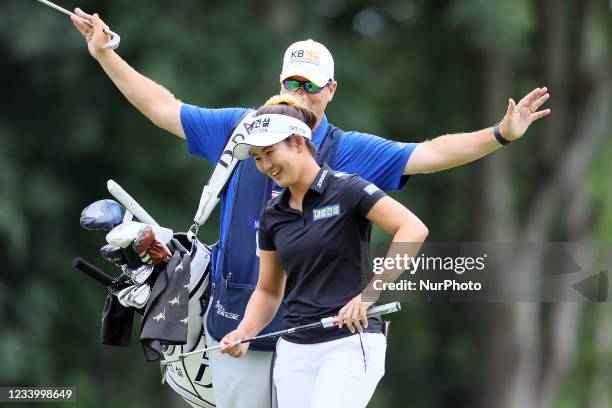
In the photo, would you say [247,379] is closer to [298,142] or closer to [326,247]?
[326,247]

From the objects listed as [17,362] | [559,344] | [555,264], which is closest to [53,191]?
[17,362]

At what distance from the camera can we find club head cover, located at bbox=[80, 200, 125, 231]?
5.82 meters

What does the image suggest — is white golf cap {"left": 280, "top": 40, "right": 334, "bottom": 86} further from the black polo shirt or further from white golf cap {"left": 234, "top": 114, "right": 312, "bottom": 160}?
Result: the black polo shirt

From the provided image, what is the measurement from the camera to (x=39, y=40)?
620 inches

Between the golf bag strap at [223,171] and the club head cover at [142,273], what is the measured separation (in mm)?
302

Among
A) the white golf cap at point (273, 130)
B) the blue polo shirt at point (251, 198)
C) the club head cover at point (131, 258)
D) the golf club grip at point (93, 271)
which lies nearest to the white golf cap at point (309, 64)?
the blue polo shirt at point (251, 198)

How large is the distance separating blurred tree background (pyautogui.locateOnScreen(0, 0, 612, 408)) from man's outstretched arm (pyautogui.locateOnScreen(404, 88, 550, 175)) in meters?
10.2

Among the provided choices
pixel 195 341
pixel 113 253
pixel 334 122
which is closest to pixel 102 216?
pixel 113 253

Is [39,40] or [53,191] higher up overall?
[39,40]

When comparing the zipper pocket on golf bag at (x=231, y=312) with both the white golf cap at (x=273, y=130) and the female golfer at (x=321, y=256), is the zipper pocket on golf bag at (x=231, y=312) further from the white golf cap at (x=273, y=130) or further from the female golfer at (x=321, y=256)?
the white golf cap at (x=273, y=130)

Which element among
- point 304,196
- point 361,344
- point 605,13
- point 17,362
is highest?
point 605,13

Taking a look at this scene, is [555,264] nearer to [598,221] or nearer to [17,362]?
[17,362]

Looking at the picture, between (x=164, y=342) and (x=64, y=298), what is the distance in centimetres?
1335

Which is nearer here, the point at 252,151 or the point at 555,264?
the point at 252,151
